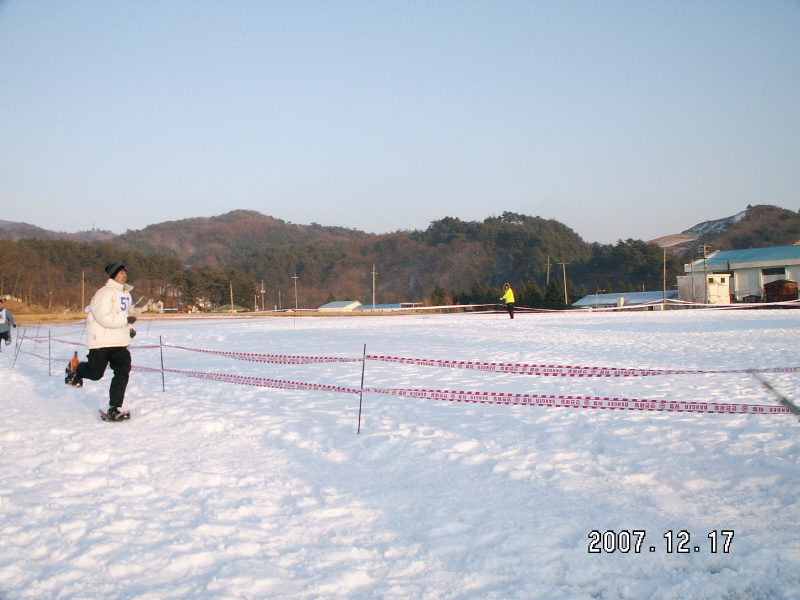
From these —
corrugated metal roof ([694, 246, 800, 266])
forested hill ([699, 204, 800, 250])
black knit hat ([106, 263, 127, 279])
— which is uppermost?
forested hill ([699, 204, 800, 250])

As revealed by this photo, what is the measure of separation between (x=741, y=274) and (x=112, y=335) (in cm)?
6873

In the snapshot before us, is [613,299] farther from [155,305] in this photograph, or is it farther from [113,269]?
[113,269]

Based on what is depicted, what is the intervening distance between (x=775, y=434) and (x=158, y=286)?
333 feet

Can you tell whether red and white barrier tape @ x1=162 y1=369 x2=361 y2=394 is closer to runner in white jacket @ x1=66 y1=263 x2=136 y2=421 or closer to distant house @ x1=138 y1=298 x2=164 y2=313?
runner in white jacket @ x1=66 y1=263 x2=136 y2=421

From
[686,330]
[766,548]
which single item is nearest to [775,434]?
[766,548]

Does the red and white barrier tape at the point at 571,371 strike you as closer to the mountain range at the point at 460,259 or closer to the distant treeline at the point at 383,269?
the distant treeline at the point at 383,269

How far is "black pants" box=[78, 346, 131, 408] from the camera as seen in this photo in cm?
696

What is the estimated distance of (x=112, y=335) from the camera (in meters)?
7.00

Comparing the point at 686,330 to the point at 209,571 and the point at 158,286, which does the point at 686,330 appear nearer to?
the point at 209,571

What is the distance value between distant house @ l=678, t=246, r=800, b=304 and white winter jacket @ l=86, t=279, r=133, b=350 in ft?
184

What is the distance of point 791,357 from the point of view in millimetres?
11008

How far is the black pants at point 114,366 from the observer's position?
6965 millimetres

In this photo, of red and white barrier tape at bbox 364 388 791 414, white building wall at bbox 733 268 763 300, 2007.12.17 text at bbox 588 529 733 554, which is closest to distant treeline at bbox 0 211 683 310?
white building wall at bbox 733 268 763 300

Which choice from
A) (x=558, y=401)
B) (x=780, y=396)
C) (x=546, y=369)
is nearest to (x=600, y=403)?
(x=558, y=401)
